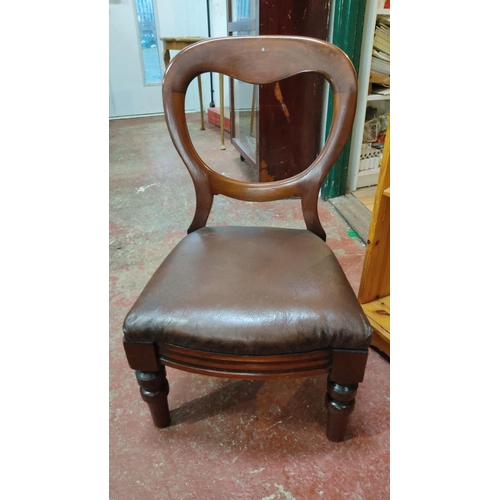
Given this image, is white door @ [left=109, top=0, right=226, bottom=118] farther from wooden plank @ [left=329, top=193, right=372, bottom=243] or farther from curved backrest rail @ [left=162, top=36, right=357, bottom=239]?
curved backrest rail @ [left=162, top=36, right=357, bottom=239]

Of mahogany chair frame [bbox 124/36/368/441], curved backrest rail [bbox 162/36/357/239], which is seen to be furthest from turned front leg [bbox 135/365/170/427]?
curved backrest rail [bbox 162/36/357/239]

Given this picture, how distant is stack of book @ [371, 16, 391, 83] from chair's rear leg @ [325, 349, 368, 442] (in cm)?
181

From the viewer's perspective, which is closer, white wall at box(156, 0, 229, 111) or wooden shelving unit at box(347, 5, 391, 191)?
wooden shelving unit at box(347, 5, 391, 191)

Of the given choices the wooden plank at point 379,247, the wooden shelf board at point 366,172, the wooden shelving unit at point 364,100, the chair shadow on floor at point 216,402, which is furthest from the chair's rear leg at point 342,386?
the wooden shelf board at point 366,172

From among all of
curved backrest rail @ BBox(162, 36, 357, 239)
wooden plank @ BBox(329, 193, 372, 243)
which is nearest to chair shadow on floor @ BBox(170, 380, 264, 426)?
curved backrest rail @ BBox(162, 36, 357, 239)

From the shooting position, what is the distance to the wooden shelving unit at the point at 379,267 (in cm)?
97

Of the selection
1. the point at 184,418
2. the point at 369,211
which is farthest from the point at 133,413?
the point at 369,211

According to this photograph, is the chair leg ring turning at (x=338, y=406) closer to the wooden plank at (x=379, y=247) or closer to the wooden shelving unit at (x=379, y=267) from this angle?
the wooden shelving unit at (x=379, y=267)

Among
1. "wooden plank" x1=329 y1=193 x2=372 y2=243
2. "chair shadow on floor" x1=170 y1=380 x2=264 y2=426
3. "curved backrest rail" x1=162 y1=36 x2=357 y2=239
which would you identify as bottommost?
"chair shadow on floor" x1=170 y1=380 x2=264 y2=426

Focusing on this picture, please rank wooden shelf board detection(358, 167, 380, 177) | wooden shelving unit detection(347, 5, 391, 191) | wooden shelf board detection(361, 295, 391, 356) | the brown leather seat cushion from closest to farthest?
the brown leather seat cushion < wooden shelf board detection(361, 295, 391, 356) < wooden shelving unit detection(347, 5, 391, 191) < wooden shelf board detection(358, 167, 380, 177)

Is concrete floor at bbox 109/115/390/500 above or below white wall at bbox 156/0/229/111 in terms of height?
below

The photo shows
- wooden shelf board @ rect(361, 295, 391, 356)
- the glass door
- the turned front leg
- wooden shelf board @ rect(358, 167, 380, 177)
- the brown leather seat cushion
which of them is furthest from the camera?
wooden shelf board @ rect(358, 167, 380, 177)

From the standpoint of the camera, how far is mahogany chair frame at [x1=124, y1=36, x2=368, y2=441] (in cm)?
69

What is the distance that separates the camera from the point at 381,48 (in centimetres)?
189
